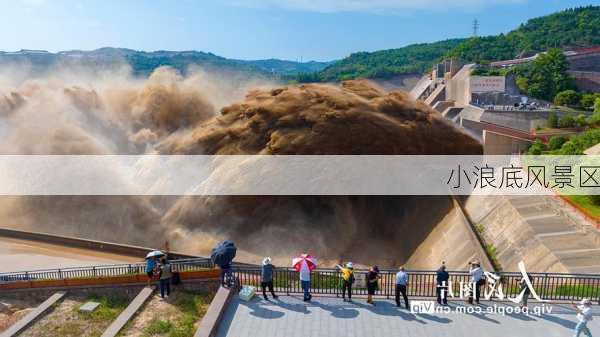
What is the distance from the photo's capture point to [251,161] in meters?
27.8

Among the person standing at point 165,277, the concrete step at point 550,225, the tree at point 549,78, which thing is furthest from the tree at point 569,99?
the person standing at point 165,277

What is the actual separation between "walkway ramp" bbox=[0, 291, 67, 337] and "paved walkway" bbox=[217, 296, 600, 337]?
18.8 ft

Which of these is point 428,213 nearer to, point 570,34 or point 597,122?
point 597,122

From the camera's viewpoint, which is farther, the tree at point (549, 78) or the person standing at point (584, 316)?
the tree at point (549, 78)

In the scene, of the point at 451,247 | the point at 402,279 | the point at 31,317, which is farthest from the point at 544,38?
the point at 31,317

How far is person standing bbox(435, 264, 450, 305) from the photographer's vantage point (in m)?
11.3

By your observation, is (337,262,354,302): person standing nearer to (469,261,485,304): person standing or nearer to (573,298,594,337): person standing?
(469,261,485,304): person standing

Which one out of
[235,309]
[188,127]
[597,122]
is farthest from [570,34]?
[235,309]

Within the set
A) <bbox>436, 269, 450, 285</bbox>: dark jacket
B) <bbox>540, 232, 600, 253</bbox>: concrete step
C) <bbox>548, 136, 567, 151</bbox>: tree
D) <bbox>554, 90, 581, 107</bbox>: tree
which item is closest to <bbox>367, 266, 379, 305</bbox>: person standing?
<bbox>436, 269, 450, 285</bbox>: dark jacket

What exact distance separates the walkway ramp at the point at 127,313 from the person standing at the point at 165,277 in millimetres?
450

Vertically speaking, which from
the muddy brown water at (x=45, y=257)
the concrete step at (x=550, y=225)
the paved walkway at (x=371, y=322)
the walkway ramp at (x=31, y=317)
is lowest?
the muddy brown water at (x=45, y=257)

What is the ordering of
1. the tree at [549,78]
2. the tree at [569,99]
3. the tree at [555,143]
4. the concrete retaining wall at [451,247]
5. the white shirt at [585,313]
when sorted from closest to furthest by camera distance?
1. the white shirt at [585,313]
2. the concrete retaining wall at [451,247]
3. the tree at [555,143]
4. the tree at [569,99]
5. the tree at [549,78]

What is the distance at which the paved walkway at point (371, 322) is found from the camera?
10.3 metres

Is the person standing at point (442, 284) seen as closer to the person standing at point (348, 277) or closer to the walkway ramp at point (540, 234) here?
the person standing at point (348, 277)
